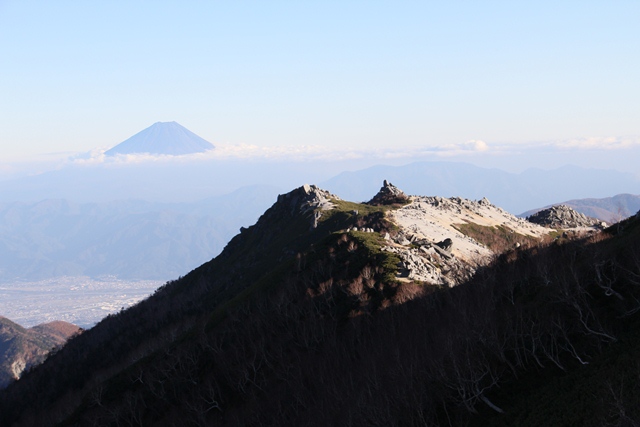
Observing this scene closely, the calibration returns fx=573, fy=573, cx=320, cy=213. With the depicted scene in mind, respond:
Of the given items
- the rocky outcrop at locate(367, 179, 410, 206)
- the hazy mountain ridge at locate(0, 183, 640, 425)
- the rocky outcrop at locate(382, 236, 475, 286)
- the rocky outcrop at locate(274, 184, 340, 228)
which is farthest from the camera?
the rocky outcrop at locate(367, 179, 410, 206)

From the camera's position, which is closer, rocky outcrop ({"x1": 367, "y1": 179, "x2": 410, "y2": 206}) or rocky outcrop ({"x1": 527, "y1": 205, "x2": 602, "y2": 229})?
rocky outcrop ({"x1": 367, "y1": 179, "x2": 410, "y2": 206})

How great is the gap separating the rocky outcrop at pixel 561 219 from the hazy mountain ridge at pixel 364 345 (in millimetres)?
46471

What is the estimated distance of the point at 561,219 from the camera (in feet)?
410

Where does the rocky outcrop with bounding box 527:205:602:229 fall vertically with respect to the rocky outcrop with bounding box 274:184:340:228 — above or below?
below

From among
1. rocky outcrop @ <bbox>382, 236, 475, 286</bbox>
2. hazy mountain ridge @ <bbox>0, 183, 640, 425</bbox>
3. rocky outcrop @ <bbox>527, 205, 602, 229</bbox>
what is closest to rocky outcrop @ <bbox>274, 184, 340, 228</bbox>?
hazy mountain ridge @ <bbox>0, 183, 640, 425</bbox>

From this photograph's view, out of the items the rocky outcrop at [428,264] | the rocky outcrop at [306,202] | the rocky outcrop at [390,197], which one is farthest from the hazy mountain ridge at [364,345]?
the rocky outcrop at [390,197]

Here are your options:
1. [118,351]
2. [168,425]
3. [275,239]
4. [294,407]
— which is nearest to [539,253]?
[294,407]

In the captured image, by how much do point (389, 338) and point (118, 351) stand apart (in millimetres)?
63004

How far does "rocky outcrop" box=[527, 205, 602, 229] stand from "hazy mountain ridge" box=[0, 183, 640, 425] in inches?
1830

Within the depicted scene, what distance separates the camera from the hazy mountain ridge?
38.7 meters

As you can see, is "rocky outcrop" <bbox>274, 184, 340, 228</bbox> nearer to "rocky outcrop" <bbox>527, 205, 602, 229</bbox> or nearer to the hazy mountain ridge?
the hazy mountain ridge

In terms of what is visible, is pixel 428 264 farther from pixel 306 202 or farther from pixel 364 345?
pixel 306 202

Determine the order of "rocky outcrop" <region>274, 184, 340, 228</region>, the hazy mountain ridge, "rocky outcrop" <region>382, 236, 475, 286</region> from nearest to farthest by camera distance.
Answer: the hazy mountain ridge → "rocky outcrop" <region>382, 236, 475, 286</region> → "rocky outcrop" <region>274, 184, 340, 228</region>

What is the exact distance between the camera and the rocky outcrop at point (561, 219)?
122 meters
